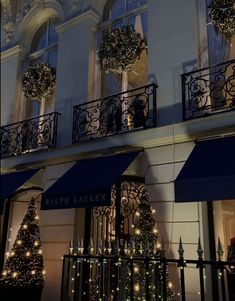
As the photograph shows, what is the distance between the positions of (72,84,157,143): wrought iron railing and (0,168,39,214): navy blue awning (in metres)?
1.53

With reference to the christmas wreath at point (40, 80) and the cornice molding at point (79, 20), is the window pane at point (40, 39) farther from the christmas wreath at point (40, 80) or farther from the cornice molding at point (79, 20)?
the cornice molding at point (79, 20)

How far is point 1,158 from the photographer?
1045cm

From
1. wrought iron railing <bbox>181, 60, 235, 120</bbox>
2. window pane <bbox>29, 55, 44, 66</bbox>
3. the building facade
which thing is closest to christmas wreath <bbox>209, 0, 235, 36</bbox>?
the building facade

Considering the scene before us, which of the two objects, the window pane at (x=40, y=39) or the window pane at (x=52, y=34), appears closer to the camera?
the window pane at (x=52, y=34)

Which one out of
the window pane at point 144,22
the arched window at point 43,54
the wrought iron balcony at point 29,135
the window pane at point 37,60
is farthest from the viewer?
the window pane at point 37,60

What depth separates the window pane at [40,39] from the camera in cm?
1175

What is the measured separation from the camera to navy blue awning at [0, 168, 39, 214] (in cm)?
895

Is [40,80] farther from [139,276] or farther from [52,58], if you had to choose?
[139,276]

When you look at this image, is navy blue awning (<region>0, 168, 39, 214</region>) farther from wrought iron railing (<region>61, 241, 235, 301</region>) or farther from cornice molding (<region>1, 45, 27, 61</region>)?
cornice molding (<region>1, 45, 27, 61</region>)

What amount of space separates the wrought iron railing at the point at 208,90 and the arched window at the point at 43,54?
4439 mm

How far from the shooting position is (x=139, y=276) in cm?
510

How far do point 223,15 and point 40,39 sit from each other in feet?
21.2

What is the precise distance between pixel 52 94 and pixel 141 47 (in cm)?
313

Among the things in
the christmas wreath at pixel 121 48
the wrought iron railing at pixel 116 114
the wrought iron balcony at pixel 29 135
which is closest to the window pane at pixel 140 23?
the christmas wreath at pixel 121 48
